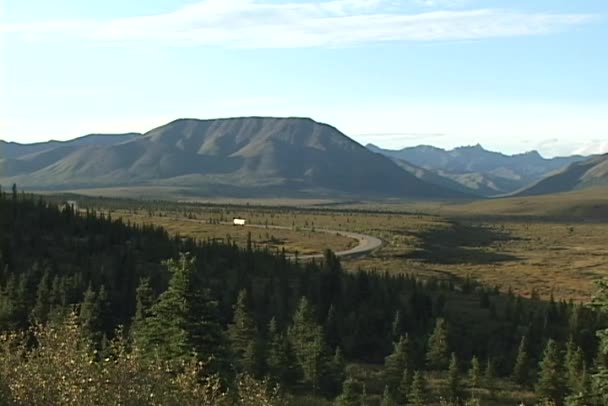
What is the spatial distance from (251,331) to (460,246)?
9208 centimetres

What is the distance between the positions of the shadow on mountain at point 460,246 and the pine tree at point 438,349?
5726cm

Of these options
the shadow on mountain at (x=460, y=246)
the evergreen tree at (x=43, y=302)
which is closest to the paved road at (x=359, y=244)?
the shadow on mountain at (x=460, y=246)

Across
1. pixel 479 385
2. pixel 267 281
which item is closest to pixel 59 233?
pixel 267 281

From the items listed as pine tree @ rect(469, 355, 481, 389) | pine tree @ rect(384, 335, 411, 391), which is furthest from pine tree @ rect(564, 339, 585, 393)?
pine tree @ rect(384, 335, 411, 391)

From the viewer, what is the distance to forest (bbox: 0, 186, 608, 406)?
43.2ft

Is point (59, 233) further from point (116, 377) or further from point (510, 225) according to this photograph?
point (510, 225)

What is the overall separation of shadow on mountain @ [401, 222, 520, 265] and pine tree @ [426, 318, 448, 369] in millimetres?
57263

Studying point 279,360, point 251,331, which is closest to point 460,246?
point 251,331

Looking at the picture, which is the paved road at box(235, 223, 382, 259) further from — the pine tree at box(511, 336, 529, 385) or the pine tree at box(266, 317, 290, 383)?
the pine tree at box(266, 317, 290, 383)

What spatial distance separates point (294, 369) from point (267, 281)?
28.2 m

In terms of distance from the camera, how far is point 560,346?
4747 cm

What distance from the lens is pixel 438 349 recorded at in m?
45.8

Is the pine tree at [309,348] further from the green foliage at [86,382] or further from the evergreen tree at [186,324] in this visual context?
the green foliage at [86,382]

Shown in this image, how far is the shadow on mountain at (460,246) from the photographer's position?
352ft
